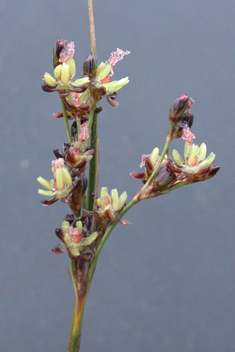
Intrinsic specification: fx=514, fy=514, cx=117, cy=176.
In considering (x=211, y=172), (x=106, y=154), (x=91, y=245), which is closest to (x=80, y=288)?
(x=91, y=245)

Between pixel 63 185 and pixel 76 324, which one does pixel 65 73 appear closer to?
pixel 63 185

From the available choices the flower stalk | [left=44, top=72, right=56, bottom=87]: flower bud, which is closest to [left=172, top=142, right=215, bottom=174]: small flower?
the flower stalk

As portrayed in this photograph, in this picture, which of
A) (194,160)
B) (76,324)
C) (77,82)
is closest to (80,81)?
(77,82)

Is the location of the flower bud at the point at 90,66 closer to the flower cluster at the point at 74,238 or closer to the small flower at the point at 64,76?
the small flower at the point at 64,76

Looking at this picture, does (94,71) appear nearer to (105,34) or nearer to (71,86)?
(71,86)

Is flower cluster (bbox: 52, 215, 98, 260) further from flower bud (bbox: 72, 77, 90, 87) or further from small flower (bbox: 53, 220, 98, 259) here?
flower bud (bbox: 72, 77, 90, 87)
